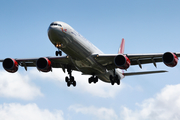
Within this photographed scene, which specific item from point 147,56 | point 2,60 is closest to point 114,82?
point 147,56

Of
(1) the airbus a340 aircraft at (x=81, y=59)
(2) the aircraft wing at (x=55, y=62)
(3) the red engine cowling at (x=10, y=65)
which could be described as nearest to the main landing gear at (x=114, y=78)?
(1) the airbus a340 aircraft at (x=81, y=59)

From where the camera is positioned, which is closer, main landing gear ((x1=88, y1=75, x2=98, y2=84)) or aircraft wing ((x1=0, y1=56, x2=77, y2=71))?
aircraft wing ((x1=0, y1=56, x2=77, y2=71))

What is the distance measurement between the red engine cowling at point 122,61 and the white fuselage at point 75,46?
270 cm

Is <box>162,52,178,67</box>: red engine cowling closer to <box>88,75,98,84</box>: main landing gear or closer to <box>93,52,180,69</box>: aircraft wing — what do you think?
<box>93,52,180,69</box>: aircraft wing

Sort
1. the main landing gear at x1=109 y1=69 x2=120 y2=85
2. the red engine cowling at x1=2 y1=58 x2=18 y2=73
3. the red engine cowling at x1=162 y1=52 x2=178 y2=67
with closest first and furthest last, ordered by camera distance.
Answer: the red engine cowling at x1=162 y1=52 x2=178 y2=67 → the red engine cowling at x1=2 y1=58 x2=18 y2=73 → the main landing gear at x1=109 y1=69 x2=120 y2=85

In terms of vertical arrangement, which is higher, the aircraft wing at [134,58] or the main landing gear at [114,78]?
the aircraft wing at [134,58]

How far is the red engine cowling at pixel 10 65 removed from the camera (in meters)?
32.9

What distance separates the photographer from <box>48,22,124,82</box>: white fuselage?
27516 mm

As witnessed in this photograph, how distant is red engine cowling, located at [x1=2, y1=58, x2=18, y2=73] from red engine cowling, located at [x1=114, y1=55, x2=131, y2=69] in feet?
37.9

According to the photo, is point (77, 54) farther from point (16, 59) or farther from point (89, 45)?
point (16, 59)

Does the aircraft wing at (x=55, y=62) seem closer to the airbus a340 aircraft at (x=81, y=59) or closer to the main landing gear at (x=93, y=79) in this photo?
the airbus a340 aircraft at (x=81, y=59)

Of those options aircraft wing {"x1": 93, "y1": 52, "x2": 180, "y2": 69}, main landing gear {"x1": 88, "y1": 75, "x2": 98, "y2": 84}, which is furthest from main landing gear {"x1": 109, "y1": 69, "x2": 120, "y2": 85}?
aircraft wing {"x1": 93, "y1": 52, "x2": 180, "y2": 69}

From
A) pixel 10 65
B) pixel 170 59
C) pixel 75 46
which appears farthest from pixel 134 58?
pixel 10 65

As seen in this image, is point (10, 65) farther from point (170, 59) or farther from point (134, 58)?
point (170, 59)
